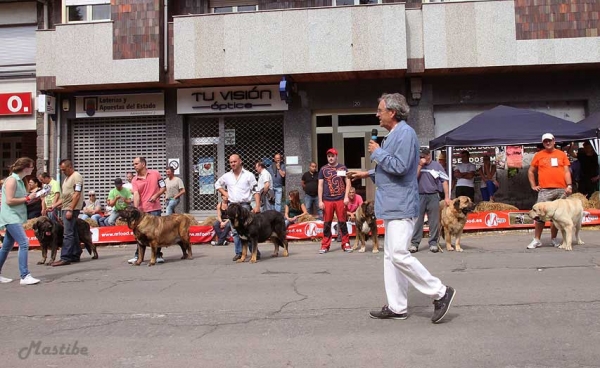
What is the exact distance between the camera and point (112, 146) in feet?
57.0

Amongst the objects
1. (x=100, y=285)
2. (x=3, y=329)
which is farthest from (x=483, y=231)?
(x=3, y=329)

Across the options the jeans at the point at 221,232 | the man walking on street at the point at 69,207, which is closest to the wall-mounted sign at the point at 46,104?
the man walking on street at the point at 69,207

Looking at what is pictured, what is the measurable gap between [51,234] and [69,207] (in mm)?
842

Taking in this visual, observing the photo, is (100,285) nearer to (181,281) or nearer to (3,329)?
(181,281)

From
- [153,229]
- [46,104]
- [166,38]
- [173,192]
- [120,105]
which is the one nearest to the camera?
[153,229]

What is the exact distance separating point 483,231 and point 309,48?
6.75 m

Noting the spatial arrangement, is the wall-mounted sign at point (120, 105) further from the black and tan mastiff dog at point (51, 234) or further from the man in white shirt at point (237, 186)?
the man in white shirt at point (237, 186)

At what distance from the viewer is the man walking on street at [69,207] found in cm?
995

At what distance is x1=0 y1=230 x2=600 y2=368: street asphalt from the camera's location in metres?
4.39

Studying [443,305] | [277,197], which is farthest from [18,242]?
[277,197]

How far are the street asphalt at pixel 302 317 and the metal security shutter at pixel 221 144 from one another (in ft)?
25.8

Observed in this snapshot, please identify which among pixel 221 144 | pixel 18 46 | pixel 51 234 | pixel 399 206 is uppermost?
pixel 18 46
